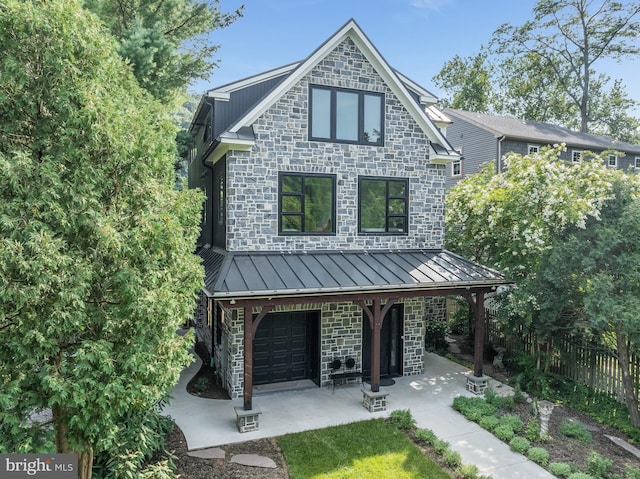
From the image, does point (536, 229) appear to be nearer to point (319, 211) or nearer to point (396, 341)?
point (396, 341)

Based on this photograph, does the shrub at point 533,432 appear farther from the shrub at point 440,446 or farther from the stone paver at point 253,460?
the stone paver at point 253,460

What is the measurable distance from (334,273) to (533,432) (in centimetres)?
561

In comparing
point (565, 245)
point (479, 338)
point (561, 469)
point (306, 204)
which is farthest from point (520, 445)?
point (306, 204)

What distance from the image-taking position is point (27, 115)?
5000 millimetres

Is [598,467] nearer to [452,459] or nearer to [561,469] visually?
[561,469]

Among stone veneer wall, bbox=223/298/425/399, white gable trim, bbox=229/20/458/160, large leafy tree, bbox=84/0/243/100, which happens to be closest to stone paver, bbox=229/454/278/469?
stone veneer wall, bbox=223/298/425/399

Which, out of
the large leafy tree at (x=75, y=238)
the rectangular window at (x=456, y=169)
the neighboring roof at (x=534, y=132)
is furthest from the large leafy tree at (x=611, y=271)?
the rectangular window at (x=456, y=169)

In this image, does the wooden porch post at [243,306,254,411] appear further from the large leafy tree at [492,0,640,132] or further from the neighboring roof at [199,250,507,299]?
the large leafy tree at [492,0,640,132]

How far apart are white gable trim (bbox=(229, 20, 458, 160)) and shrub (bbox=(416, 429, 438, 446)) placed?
8.04 meters

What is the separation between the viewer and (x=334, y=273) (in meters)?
10.7

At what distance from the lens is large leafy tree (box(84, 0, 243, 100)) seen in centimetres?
1380

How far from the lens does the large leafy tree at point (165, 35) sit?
13.8 metres

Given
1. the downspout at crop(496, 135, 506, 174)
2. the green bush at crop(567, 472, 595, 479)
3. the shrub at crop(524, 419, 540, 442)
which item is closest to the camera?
the green bush at crop(567, 472, 595, 479)

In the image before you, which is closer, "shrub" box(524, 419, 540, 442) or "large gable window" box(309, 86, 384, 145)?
"shrub" box(524, 419, 540, 442)
